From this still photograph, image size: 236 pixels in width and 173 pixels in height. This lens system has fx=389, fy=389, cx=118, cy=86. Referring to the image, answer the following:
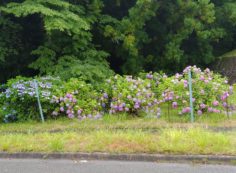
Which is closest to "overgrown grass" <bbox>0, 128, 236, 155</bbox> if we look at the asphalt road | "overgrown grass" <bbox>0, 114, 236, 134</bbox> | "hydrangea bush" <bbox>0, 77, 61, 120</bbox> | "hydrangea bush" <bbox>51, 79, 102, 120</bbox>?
the asphalt road

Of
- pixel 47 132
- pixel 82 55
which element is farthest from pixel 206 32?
pixel 47 132

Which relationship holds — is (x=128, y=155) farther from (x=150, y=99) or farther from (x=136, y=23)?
(x=136, y=23)

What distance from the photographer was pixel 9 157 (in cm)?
663

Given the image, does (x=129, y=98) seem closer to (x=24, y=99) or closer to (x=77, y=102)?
(x=77, y=102)

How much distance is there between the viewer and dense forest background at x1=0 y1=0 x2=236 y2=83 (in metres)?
12.0

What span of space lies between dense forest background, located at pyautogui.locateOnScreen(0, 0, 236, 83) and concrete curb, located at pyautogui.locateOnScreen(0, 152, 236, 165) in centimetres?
505

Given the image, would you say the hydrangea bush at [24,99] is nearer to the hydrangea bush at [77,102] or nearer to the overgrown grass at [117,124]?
the hydrangea bush at [77,102]

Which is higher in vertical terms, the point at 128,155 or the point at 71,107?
the point at 71,107

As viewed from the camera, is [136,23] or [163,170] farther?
[136,23]

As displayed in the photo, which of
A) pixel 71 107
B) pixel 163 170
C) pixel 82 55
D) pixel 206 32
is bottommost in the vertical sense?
pixel 163 170

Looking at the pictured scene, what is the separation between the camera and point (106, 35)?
15.0 metres

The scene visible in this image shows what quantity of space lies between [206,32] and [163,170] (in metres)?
10.8

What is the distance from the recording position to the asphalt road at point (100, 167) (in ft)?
18.5

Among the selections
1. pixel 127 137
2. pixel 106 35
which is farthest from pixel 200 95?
pixel 106 35
